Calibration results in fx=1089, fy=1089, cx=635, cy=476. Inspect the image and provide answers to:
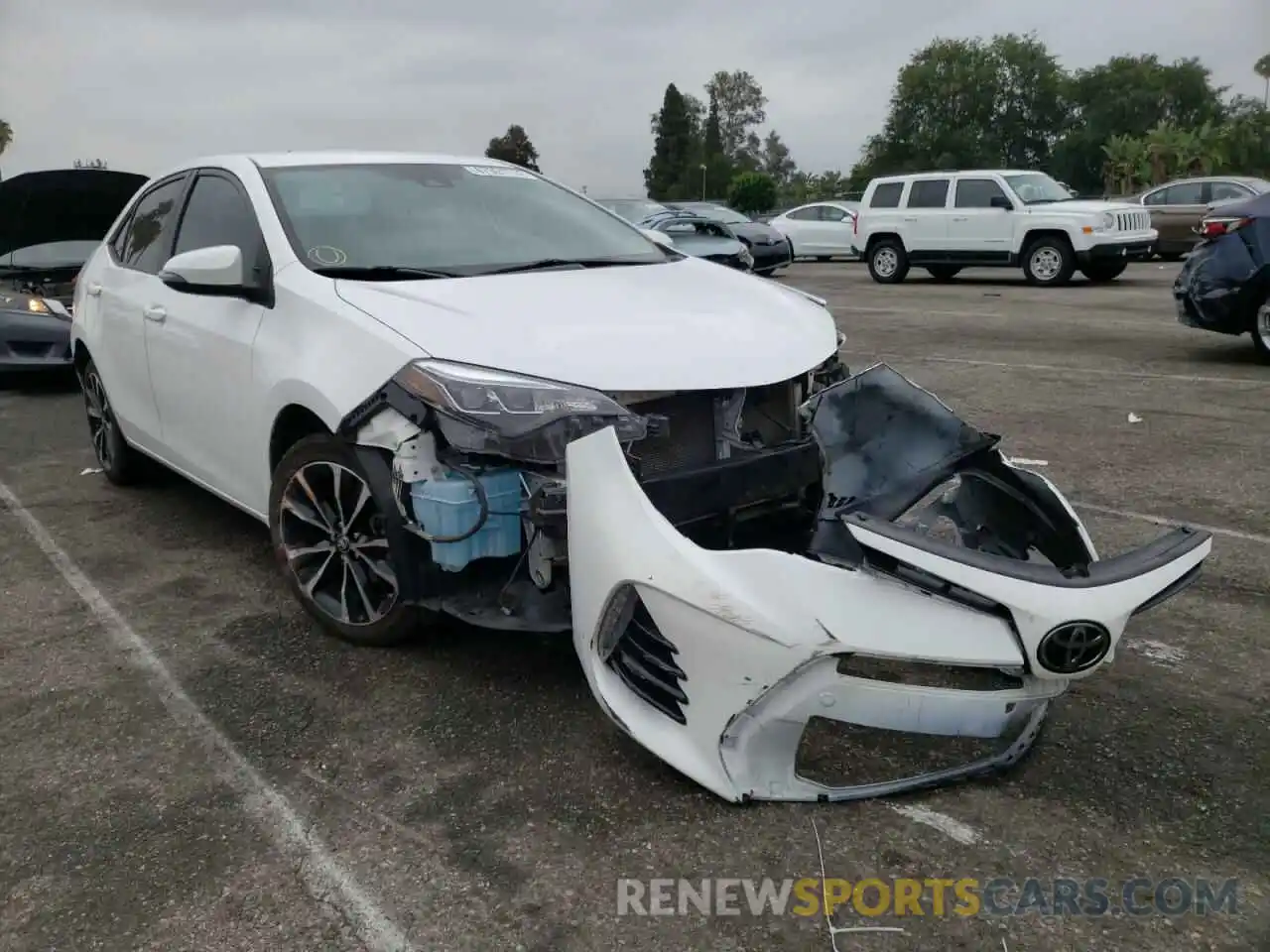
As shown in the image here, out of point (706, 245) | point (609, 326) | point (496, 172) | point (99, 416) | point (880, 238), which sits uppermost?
point (496, 172)

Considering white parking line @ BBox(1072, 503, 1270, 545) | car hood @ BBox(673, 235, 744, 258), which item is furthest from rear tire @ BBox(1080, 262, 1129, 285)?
white parking line @ BBox(1072, 503, 1270, 545)

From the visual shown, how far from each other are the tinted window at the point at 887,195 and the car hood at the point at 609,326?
1549 centimetres

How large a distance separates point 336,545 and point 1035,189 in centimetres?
1611

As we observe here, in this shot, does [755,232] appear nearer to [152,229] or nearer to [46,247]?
[46,247]

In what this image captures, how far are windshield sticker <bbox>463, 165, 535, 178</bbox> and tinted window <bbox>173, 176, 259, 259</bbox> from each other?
907mm

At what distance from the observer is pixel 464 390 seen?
9.41 ft

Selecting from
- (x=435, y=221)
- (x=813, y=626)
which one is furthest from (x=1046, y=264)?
(x=813, y=626)

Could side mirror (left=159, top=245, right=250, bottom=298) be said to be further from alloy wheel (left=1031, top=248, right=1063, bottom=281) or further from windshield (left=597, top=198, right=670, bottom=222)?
alloy wheel (left=1031, top=248, right=1063, bottom=281)

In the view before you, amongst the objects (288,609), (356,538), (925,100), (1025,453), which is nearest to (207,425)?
(288,609)

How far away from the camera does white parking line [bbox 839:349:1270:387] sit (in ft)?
25.7

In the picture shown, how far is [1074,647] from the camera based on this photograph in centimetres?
227

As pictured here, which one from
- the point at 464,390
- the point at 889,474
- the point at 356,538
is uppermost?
the point at 464,390

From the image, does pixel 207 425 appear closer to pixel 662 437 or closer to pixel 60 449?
pixel 662 437

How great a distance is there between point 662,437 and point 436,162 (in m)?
2.01
